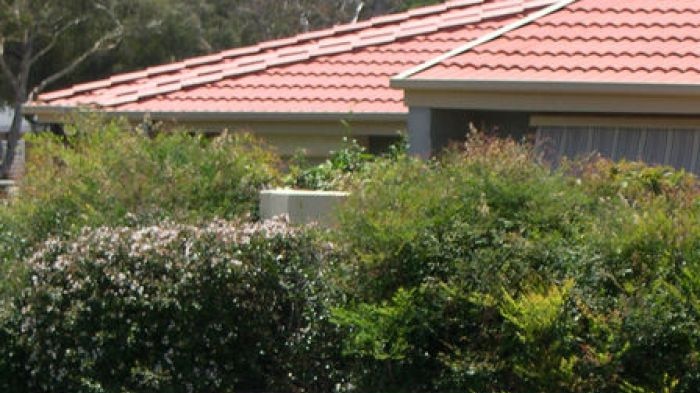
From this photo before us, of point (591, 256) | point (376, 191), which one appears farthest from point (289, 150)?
point (591, 256)

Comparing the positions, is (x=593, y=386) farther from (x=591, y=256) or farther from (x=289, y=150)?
(x=289, y=150)

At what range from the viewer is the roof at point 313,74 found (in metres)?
15.0

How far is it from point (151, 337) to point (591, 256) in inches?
111

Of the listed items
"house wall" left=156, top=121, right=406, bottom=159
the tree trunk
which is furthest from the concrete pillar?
the tree trunk

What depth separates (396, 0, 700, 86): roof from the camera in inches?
495

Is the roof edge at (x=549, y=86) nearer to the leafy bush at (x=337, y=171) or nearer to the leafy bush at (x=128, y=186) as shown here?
the leafy bush at (x=337, y=171)

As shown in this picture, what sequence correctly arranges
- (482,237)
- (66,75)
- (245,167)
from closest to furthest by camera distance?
(482,237), (245,167), (66,75)

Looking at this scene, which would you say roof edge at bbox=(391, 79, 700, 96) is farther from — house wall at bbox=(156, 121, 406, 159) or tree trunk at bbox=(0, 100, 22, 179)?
tree trunk at bbox=(0, 100, 22, 179)

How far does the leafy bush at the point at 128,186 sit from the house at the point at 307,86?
2.89 metres

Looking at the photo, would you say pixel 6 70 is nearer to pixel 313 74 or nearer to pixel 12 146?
pixel 12 146

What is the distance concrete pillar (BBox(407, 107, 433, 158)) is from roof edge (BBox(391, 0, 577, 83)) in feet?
1.23

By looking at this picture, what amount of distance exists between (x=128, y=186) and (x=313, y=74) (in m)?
5.22

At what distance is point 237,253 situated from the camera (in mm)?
9281

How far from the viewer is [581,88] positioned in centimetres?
1241
